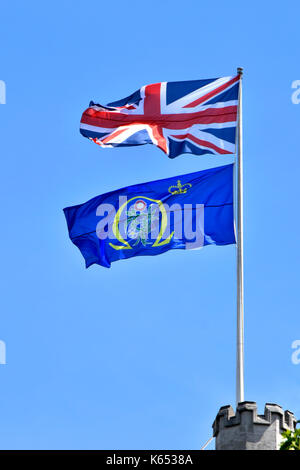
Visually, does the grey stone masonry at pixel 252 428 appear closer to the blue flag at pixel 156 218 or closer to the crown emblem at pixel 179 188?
the blue flag at pixel 156 218

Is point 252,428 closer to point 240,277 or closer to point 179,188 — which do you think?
point 240,277

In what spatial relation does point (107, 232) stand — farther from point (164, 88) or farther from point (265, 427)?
point (265, 427)

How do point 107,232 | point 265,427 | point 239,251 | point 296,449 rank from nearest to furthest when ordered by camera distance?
point 296,449
point 265,427
point 239,251
point 107,232

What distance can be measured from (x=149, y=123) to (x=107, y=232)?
476 cm

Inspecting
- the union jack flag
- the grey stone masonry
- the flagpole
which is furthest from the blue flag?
the grey stone masonry

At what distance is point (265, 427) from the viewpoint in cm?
4525

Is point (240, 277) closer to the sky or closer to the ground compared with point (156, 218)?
closer to the ground

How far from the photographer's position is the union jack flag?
51969mm

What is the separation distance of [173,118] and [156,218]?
4260mm

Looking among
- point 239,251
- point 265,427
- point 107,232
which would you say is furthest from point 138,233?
point 265,427

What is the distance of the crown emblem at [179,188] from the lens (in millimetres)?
51000

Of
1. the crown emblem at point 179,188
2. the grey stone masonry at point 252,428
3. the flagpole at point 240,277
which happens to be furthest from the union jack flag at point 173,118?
the grey stone masonry at point 252,428

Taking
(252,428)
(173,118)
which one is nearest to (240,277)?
(252,428)

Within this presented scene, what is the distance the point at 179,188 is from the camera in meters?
51.1
